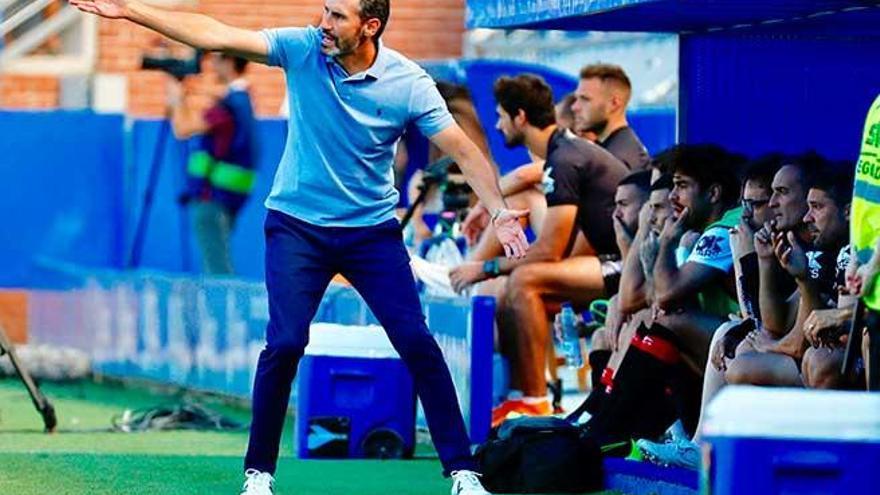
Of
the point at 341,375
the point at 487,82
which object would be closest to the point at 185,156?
the point at 487,82

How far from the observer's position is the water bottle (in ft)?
40.6

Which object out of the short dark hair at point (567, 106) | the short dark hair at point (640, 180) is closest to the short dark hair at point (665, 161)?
the short dark hair at point (640, 180)

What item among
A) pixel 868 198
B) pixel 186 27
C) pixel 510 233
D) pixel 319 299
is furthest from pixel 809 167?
pixel 186 27

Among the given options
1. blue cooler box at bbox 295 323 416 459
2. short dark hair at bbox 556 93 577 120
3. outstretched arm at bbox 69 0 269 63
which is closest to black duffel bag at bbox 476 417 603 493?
blue cooler box at bbox 295 323 416 459

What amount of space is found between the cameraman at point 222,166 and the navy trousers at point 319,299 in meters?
7.44

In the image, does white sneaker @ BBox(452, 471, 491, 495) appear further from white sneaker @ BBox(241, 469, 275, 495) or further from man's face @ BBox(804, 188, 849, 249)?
man's face @ BBox(804, 188, 849, 249)

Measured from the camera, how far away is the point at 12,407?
14.7 meters

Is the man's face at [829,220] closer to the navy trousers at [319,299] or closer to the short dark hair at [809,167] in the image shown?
the short dark hair at [809,167]

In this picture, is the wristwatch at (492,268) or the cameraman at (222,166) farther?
the cameraman at (222,166)

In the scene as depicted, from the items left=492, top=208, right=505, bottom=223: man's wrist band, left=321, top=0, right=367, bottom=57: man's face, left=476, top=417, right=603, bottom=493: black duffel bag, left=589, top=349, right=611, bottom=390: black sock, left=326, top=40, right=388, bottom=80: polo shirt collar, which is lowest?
left=476, top=417, right=603, bottom=493: black duffel bag

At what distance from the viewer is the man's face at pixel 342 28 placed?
29.7 ft

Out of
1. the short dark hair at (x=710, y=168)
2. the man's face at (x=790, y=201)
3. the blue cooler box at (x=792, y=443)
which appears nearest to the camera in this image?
the blue cooler box at (x=792, y=443)

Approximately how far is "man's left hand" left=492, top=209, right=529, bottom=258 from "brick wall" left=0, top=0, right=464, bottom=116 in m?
→ 11.5

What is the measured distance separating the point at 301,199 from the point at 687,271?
1.73m
